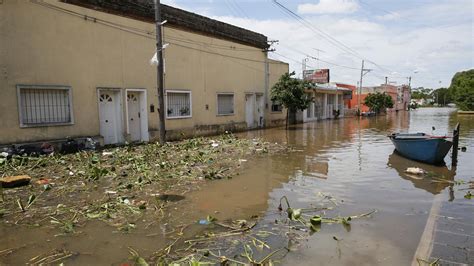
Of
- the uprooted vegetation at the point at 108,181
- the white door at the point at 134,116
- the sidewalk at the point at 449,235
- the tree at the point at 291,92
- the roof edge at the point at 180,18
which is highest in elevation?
the roof edge at the point at 180,18

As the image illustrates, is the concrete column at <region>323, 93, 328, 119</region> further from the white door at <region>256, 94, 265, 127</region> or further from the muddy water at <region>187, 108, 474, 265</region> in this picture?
the muddy water at <region>187, 108, 474, 265</region>

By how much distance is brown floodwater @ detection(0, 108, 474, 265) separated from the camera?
4785mm

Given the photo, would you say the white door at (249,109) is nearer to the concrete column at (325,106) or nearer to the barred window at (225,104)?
the barred window at (225,104)

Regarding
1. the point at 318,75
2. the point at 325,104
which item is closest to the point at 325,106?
the point at 325,104

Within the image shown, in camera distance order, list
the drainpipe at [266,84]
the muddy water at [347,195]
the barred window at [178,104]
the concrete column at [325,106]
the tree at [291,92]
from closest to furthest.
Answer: the muddy water at [347,195], the barred window at [178,104], the tree at [291,92], the drainpipe at [266,84], the concrete column at [325,106]

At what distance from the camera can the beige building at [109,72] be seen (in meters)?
11.5

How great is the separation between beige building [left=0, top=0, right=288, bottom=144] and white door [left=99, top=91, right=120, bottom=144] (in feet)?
0.14

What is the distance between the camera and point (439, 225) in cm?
595

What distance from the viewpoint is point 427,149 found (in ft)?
37.6

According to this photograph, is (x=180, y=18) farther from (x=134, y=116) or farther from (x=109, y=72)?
(x=134, y=116)

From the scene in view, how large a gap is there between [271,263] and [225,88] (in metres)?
17.2

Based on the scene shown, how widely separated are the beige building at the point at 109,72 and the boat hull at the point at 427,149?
10428 millimetres

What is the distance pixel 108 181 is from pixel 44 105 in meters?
5.58

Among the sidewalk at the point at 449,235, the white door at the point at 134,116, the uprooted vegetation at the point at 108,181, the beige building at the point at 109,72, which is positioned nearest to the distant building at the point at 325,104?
the beige building at the point at 109,72
